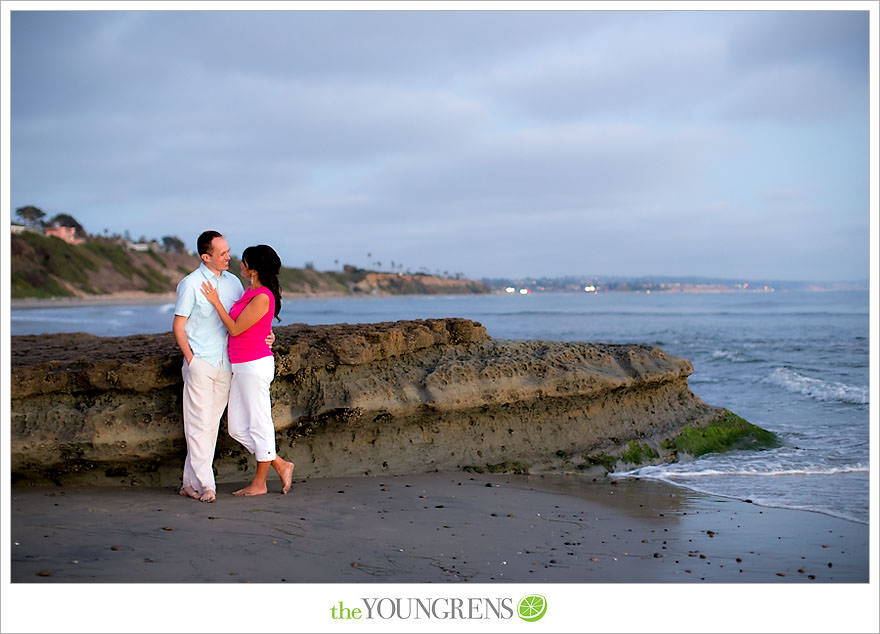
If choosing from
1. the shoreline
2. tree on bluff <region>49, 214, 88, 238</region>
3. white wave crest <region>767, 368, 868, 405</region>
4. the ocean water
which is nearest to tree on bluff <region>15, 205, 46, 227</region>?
tree on bluff <region>49, 214, 88, 238</region>

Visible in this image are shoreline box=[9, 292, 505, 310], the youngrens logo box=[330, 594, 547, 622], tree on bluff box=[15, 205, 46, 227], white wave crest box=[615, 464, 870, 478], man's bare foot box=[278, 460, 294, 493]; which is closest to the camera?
the youngrens logo box=[330, 594, 547, 622]

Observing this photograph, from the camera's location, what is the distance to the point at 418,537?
4262mm

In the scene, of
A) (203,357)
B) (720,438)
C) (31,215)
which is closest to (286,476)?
(203,357)

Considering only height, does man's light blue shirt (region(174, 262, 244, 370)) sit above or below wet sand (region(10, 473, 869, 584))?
above

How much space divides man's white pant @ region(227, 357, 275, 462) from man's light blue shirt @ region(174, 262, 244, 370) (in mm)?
174

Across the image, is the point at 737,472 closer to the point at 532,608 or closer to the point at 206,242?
the point at 532,608

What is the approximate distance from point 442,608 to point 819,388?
33.2ft

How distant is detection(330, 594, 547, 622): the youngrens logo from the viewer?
327 cm

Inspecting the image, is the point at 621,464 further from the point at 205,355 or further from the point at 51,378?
the point at 51,378

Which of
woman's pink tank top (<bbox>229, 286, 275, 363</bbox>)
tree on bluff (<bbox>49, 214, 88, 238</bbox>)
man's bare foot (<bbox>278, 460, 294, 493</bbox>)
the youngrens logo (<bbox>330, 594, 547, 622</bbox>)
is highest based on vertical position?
tree on bluff (<bbox>49, 214, 88, 238</bbox>)

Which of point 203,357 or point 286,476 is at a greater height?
point 203,357

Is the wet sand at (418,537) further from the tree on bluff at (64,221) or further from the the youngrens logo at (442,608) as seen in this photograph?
the tree on bluff at (64,221)

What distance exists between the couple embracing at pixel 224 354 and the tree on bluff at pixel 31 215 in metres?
85.5

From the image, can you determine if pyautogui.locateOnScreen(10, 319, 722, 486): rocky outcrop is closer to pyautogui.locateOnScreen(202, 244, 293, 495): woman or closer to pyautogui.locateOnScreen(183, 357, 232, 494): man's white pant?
pyautogui.locateOnScreen(183, 357, 232, 494): man's white pant
